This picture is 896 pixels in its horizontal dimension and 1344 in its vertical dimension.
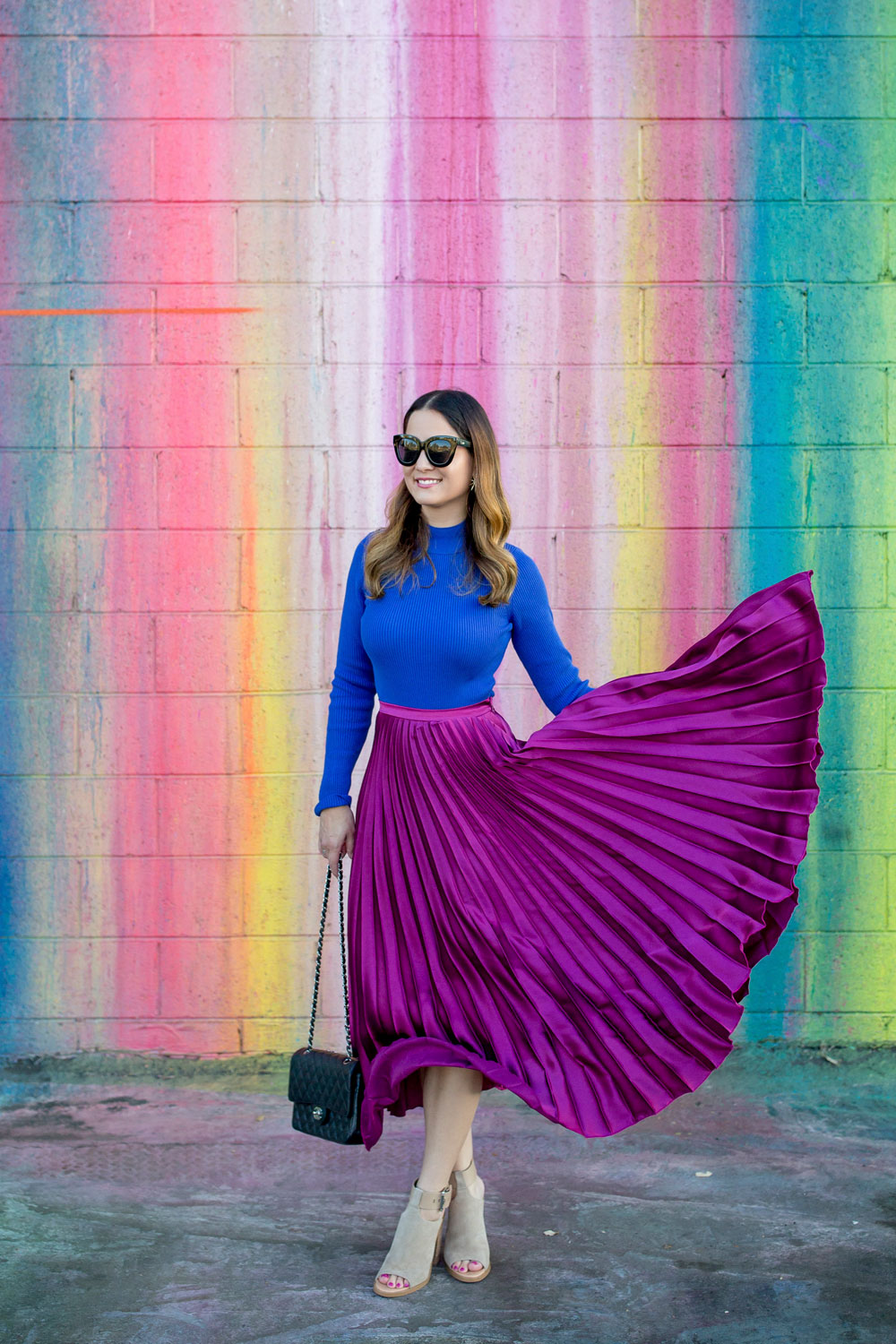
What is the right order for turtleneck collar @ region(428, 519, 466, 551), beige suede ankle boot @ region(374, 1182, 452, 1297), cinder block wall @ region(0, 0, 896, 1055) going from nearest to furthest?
beige suede ankle boot @ region(374, 1182, 452, 1297) < turtleneck collar @ region(428, 519, 466, 551) < cinder block wall @ region(0, 0, 896, 1055)

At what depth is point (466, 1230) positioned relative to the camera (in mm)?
2686

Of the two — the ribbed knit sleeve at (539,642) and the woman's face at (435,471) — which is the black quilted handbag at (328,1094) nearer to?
the ribbed knit sleeve at (539,642)

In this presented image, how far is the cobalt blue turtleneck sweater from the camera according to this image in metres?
2.62

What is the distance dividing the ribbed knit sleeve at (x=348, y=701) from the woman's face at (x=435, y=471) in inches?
8.3

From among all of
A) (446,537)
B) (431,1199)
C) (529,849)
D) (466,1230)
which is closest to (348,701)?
(446,537)

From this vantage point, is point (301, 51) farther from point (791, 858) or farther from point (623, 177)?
point (791, 858)

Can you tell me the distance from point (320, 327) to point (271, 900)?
1.75 metres

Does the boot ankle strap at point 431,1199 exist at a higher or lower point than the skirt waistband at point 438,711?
lower

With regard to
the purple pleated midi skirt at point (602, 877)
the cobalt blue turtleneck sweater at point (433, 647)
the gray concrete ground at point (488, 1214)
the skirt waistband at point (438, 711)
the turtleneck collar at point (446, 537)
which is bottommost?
the gray concrete ground at point (488, 1214)

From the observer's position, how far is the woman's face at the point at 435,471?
261 centimetres

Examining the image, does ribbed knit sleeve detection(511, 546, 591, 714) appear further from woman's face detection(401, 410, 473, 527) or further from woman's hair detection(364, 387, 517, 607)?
woman's face detection(401, 410, 473, 527)

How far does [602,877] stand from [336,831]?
61cm

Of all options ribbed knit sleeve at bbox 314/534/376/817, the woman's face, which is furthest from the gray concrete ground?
the woman's face

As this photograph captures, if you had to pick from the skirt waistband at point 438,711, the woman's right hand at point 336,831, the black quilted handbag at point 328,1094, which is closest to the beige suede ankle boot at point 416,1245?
the black quilted handbag at point 328,1094
